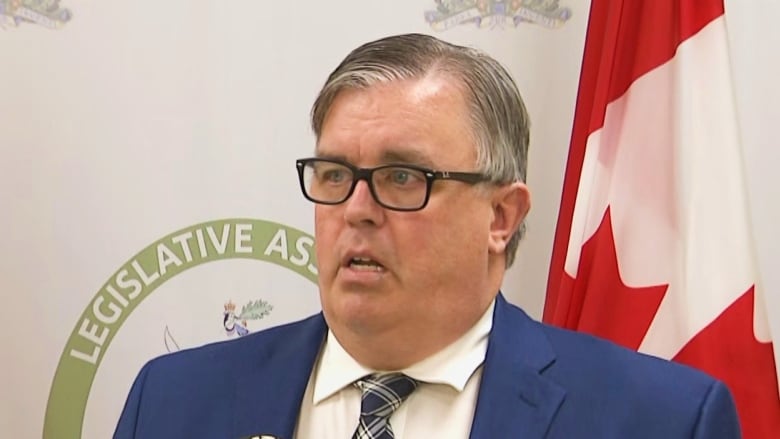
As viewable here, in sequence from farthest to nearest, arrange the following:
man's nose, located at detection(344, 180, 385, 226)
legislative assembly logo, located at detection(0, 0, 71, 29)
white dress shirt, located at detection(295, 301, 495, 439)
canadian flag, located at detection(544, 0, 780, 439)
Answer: legislative assembly logo, located at detection(0, 0, 71, 29)
canadian flag, located at detection(544, 0, 780, 439)
white dress shirt, located at detection(295, 301, 495, 439)
man's nose, located at detection(344, 180, 385, 226)

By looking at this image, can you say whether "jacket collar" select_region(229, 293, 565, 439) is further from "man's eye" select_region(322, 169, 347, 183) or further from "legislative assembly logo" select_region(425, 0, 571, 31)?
"legislative assembly logo" select_region(425, 0, 571, 31)

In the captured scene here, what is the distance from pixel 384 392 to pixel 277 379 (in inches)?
7.9

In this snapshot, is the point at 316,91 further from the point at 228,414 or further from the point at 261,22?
the point at 228,414

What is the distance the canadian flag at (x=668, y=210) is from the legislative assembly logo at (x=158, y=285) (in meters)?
0.71

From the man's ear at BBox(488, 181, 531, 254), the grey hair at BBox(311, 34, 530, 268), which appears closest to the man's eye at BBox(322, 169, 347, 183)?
the grey hair at BBox(311, 34, 530, 268)

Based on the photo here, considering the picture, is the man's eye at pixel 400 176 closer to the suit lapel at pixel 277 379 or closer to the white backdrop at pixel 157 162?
the suit lapel at pixel 277 379

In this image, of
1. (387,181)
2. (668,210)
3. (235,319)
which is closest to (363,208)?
(387,181)

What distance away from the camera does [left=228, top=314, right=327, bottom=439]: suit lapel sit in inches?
57.0

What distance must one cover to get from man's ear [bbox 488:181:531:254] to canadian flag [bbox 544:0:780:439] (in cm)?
49

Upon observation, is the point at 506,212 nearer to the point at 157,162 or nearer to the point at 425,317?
the point at 425,317

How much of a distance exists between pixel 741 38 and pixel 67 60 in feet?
5.35

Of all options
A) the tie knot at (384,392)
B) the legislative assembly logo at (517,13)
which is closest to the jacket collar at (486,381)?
the tie knot at (384,392)

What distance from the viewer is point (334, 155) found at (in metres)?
1.35

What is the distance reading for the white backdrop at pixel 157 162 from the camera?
2166mm
